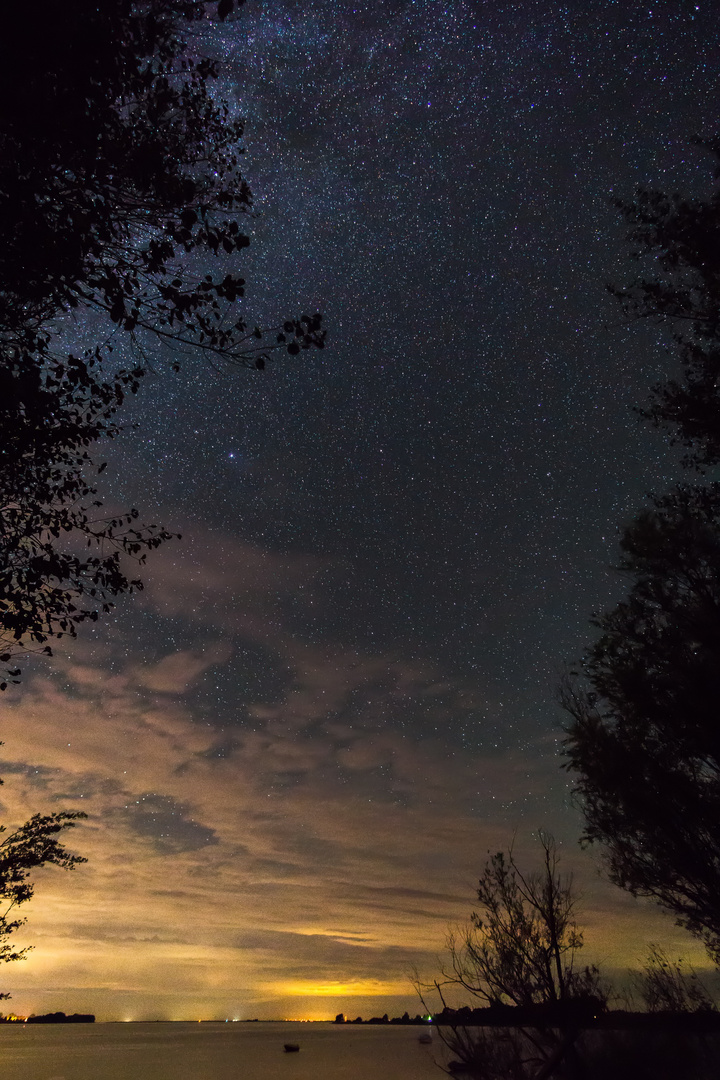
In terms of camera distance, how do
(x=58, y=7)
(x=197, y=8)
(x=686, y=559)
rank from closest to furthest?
(x=58, y=7), (x=197, y=8), (x=686, y=559)

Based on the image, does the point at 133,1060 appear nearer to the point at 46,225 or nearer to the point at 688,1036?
the point at 688,1036

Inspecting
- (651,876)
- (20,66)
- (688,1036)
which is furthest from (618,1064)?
(20,66)

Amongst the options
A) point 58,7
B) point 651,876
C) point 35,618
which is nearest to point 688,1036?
point 651,876

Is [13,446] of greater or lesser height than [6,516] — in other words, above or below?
above

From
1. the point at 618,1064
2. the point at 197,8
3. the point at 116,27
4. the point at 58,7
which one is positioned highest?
the point at 197,8

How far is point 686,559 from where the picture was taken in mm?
13344

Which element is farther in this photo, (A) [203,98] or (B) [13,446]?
(A) [203,98]

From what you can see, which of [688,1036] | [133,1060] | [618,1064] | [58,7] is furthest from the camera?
[133,1060]

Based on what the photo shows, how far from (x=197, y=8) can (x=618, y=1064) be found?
71.6ft

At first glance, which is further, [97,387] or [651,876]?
[651,876]

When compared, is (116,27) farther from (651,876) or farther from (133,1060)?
(133,1060)

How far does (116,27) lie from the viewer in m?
6.41

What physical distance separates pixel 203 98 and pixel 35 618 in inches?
235

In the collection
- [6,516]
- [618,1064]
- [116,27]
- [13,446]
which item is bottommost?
[618,1064]
